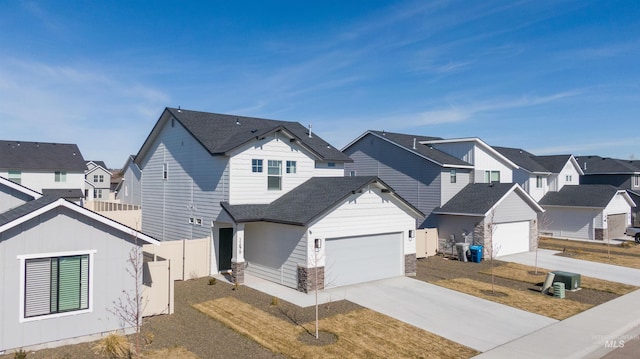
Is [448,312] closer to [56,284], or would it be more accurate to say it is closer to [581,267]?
[56,284]

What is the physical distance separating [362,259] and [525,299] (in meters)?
6.63

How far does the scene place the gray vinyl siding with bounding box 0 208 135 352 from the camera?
33.8 ft

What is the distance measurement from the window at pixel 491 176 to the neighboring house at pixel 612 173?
795 inches

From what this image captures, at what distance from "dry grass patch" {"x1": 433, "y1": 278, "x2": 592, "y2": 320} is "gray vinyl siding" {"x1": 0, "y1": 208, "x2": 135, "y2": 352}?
12959mm

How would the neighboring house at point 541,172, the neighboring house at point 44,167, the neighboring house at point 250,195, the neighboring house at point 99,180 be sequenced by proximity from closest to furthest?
the neighboring house at point 250,195 → the neighboring house at point 541,172 → the neighboring house at point 44,167 → the neighboring house at point 99,180

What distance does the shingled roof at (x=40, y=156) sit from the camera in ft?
150

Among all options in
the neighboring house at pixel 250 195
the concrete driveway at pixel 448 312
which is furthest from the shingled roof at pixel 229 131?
the concrete driveway at pixel 448 312

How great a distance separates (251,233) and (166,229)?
271 inches

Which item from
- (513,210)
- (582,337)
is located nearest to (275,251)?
(582,337)

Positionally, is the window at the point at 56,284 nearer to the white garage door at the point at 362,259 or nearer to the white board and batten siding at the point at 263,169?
the white board and batten siding at the point at 263,169

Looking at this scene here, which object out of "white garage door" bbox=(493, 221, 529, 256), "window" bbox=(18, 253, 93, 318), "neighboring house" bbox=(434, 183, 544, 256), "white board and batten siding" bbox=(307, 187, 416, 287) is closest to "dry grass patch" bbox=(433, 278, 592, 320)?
"white board and batten siding" bbox=(307, 187, 416, 287)

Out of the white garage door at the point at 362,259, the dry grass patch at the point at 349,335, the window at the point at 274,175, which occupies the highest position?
the window at the point at 274,175

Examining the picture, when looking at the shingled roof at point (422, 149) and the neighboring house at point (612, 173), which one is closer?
the shingled roof at point (422, 149)

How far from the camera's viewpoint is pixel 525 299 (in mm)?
16297
